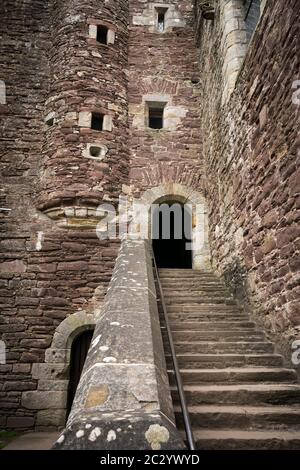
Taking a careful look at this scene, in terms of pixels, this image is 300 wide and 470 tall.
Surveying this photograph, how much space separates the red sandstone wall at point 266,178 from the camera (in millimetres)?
3643

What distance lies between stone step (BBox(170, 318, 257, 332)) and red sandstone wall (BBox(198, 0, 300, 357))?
246 mm

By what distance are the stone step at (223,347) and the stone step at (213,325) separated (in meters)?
0.42

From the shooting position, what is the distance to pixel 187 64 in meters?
Answer: 9.15

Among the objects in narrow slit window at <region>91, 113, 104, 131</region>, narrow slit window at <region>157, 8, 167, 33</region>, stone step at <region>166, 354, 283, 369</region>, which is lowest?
stone step at <region>166, 354, 283, 369</region>

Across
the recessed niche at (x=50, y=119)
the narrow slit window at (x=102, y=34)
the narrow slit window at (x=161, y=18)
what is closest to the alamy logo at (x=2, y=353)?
the recessed niche at (x=50, y=119)

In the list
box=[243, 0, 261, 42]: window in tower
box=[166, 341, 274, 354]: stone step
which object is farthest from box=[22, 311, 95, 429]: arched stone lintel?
box=[243, 0, 261, 42]: window in tower

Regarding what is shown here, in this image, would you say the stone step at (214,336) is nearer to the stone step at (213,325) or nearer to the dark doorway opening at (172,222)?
the stone step at (213,325)

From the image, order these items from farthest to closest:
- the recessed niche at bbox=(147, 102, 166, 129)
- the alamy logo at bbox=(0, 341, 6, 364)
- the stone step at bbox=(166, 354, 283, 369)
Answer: the recessed niche at bbox=(147, 102, 166, 129)
the alamy logo at bbox=(0, 341, 6, 364)
the stone step at bbox=(166, 354, 283, 369)

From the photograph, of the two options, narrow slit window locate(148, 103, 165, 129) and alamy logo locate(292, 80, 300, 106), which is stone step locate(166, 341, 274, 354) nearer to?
alamy logo locate(292, 80, 300, 106)

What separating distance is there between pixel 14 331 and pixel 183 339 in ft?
12.4

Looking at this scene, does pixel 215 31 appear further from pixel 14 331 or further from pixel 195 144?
pixel 14 331

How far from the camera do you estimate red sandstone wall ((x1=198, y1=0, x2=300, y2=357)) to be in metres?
3.64

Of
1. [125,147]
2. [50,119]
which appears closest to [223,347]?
[125,147]

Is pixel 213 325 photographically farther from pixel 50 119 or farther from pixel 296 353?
pixel 50 119
